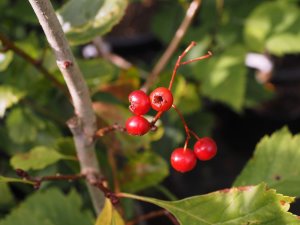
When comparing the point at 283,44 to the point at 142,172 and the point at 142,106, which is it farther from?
the point at 142,106

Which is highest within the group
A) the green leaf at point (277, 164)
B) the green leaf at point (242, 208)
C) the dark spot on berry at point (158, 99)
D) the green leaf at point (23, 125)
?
the green leaf at point (23, 125)

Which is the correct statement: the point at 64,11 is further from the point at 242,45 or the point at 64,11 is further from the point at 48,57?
the point at 242,45

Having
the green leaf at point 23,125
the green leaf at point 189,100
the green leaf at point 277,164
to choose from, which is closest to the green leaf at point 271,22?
the green leaf at point 189,100

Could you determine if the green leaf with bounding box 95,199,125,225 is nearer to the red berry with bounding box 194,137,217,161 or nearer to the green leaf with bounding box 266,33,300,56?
the red berry with bounding box 194,137,217,161

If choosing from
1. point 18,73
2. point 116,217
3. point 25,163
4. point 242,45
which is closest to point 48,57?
point 18,73

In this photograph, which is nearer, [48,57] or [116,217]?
[116,217]

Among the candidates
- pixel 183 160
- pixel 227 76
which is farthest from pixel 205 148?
pixel 227 76

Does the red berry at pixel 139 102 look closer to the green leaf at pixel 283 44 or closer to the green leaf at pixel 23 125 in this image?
the green leaf at pixel 23 125
